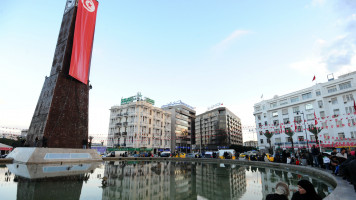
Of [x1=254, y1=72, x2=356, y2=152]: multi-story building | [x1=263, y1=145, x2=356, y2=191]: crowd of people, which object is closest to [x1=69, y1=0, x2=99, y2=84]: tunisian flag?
[x1=263, y1=145, x2=356, y2=191]: crowd of people

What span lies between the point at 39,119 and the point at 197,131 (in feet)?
282

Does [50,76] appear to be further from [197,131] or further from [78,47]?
[197,131]

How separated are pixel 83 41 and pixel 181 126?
221 feet

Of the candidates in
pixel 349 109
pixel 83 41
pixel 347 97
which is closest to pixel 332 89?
pixel 347 97

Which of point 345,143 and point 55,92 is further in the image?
point 345,143

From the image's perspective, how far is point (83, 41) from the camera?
97.9ft

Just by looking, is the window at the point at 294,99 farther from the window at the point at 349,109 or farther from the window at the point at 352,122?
the window at the point at 352,122

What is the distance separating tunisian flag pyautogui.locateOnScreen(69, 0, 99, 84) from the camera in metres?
28.0

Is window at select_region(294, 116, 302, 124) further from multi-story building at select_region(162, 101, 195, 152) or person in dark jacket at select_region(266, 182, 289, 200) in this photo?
person in dark jacket at select_region(266, 182, 289, 200)

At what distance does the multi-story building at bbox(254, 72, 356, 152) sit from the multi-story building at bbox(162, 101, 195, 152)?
35347 mm

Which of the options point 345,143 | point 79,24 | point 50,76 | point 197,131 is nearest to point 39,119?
point 50,76

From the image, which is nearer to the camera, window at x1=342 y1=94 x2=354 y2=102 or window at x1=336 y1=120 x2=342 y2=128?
window at x1=342 y1=94 x2=354 y2=102

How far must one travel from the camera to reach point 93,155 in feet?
88.6

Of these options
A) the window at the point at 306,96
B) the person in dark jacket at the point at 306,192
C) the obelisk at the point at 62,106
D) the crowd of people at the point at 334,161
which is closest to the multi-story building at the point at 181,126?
the window at the point at 306,96
